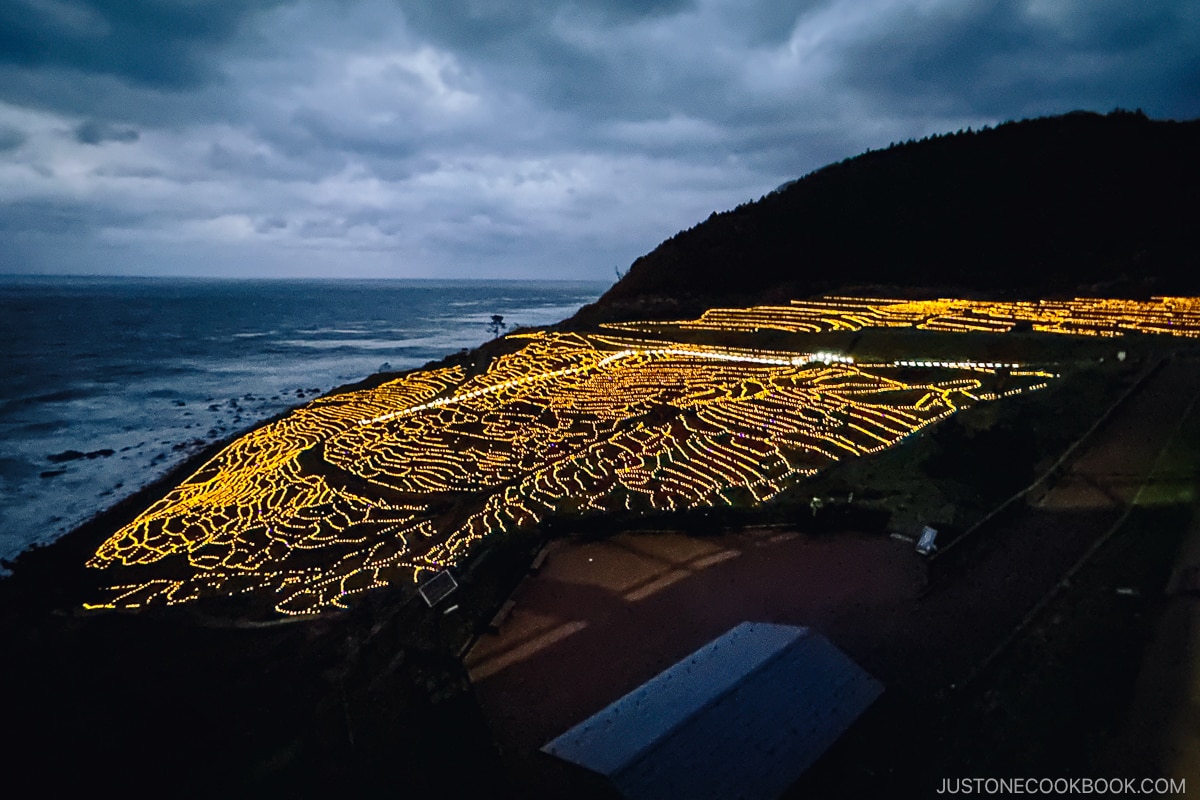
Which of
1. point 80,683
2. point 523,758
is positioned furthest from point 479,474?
point 523,758

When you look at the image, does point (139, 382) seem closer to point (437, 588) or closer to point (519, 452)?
point (519, 452)

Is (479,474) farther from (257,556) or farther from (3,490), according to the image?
(3,490)

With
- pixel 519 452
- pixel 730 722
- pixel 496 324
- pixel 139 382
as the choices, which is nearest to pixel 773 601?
pixel 730 722

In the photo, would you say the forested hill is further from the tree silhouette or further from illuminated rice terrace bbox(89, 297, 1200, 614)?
illuminated rice terrace bbox(89, 297, 1200, 614)

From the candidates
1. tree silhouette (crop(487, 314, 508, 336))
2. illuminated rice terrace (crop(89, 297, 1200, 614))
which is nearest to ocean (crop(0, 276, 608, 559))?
tree silhouette (crop(487, 314, 508, 336))

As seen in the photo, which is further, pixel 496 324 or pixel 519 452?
pixel 496 324
